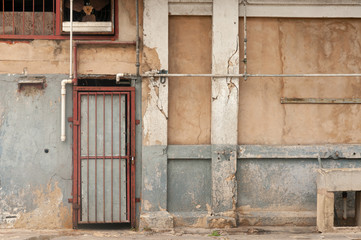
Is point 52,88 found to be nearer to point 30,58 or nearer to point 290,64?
point 30,58

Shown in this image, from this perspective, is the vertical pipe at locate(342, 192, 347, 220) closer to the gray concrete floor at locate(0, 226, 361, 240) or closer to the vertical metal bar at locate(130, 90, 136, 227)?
the gray concrete floor at locate(0, 226, 361, 240)

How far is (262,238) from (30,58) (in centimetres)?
446

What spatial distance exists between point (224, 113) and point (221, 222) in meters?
1.70

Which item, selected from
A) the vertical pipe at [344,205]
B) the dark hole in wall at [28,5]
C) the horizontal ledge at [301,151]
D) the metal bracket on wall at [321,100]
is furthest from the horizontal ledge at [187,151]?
the dark hole in wall at [28,5]

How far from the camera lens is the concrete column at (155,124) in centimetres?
703

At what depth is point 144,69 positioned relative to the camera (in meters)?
7.09

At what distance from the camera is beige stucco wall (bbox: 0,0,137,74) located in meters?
7.11

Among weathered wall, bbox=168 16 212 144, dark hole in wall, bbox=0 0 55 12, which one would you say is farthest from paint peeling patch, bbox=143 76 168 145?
dark hole in wall, bbox=0 0 55 12

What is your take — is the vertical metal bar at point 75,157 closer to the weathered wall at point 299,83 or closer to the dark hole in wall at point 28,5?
the dark hole in wall at point 28,5

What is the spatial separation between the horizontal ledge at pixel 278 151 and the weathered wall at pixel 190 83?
148mm

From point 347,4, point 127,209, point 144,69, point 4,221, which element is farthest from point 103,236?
point 347,4

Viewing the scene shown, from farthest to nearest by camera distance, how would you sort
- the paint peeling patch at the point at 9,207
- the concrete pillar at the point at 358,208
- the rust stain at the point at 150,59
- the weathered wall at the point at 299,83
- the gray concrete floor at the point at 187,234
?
the weathered wall at the point at 299,83 → the paint peeling patch at the point at 9,207 → the rust stain at the point at 150,59 → the concrete pillar at the point at 358,208 → the gray concrete floor at the point at 187,234

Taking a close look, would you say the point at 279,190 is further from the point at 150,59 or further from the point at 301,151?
the point at 150,59

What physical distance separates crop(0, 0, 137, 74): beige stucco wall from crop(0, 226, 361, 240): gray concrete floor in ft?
8.14
